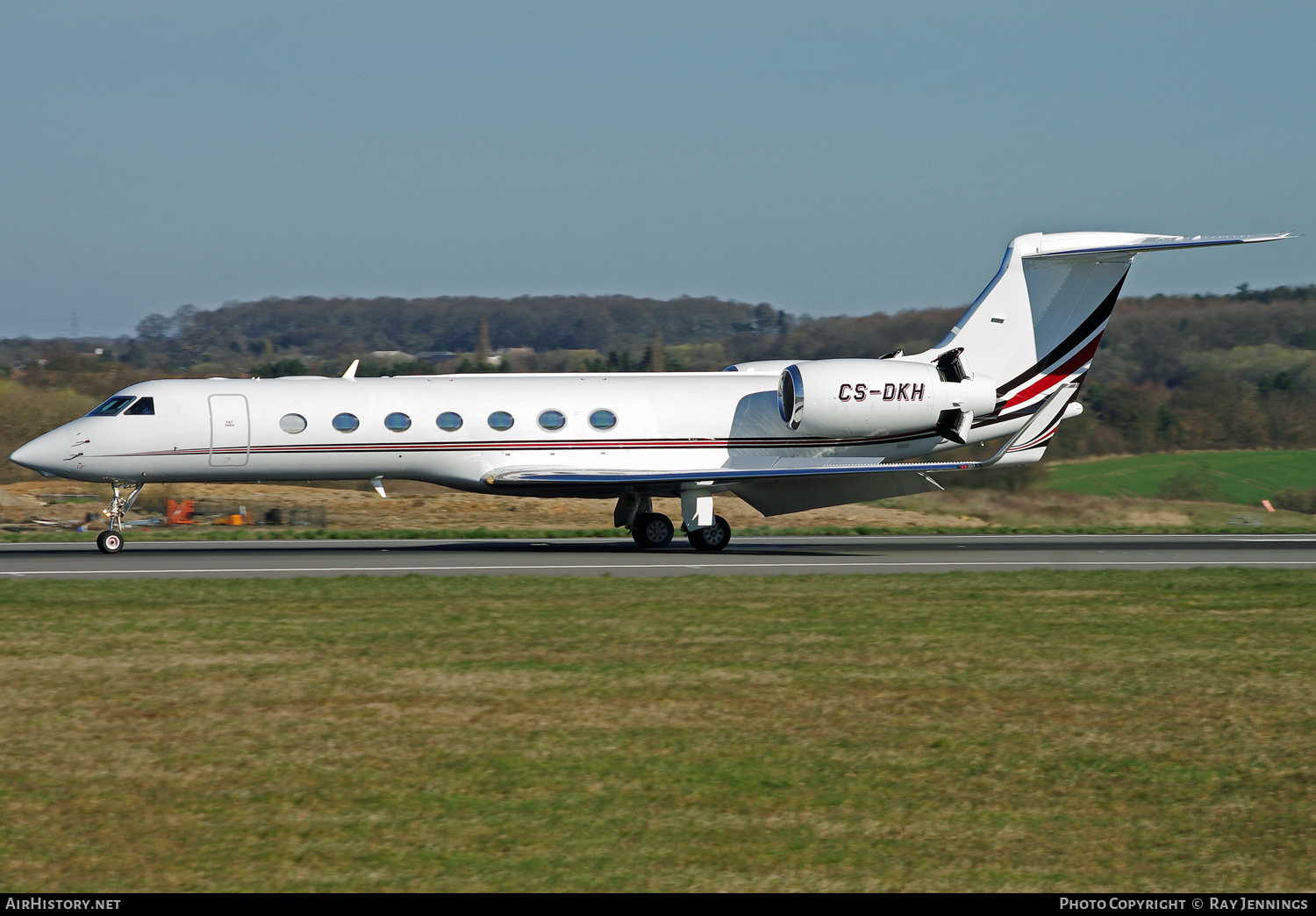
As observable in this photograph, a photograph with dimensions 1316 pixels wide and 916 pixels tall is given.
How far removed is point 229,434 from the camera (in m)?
22.0

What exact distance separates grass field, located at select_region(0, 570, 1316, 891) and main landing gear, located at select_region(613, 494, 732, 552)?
29.1ft

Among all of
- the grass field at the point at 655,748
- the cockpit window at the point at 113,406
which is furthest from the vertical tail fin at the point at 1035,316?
the cockpit window at the point at 113,406

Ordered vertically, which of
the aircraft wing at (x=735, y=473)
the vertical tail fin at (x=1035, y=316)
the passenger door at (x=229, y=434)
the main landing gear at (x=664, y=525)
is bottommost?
the main landing gear at (x=664, y=525)

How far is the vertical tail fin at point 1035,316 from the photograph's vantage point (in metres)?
24.7

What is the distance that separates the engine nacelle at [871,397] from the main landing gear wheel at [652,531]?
9.55ft

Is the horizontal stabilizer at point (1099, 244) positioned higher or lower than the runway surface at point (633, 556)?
higher

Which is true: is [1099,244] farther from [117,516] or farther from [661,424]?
[117,516]

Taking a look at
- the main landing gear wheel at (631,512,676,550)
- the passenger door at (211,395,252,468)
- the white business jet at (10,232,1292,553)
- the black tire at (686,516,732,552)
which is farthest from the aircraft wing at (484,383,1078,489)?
the passenger door at (211,395,252,468)

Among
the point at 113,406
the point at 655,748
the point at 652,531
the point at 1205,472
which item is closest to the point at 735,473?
the point at 652,531

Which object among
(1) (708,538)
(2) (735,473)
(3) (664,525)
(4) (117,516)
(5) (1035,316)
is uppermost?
(5) (1035,316)

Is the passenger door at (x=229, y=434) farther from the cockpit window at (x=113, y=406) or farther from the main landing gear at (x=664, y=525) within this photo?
the main landing gear at (x=664, y=525)

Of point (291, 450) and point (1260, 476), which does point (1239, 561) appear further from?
point (1260, 476)

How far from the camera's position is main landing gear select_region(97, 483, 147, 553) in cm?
2205

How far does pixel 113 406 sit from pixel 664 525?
978cm
